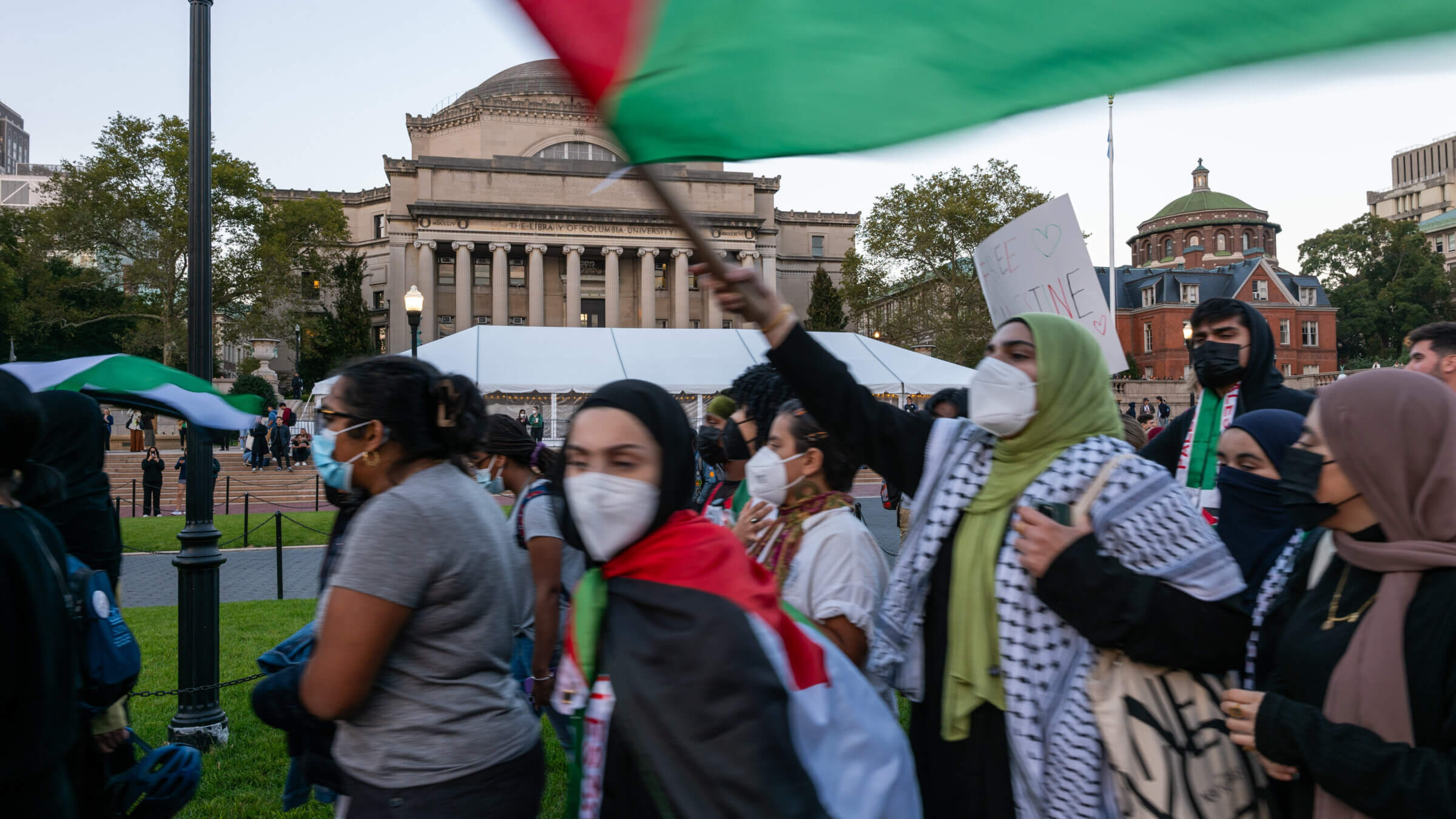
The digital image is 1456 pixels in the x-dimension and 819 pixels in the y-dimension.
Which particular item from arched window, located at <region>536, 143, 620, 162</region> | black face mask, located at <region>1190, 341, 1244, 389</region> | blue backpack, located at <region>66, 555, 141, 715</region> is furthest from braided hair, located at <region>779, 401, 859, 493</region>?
arched window, located at <region>536, 143, 620, 162</region>

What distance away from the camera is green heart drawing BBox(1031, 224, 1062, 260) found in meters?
7.30

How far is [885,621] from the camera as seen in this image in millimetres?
2777

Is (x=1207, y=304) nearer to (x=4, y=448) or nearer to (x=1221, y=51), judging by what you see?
(x=1221, y=51)

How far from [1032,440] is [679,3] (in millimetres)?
1532

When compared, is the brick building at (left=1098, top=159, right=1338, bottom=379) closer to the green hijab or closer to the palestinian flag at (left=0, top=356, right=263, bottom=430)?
the palestinian flag at (left=0, top=356, right=263, bottom=430)

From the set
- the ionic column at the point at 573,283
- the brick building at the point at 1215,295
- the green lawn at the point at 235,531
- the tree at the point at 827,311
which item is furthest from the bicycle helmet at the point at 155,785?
the brick building at the point at 1215,295

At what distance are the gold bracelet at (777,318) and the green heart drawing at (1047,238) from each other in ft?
17.3

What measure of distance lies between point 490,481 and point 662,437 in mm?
3769

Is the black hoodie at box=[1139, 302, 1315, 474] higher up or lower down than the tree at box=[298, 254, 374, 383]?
lower down

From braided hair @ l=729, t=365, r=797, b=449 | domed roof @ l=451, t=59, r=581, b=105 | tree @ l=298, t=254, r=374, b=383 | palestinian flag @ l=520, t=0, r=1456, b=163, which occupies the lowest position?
braided hair @ l=729, t=365, r=797, b=449

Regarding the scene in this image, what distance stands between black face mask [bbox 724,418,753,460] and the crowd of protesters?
2381 mm

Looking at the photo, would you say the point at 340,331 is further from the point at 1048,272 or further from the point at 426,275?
the point at 1048,272

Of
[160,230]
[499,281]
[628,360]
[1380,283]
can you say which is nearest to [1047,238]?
[628,360]

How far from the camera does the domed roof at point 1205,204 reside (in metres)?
97.9
